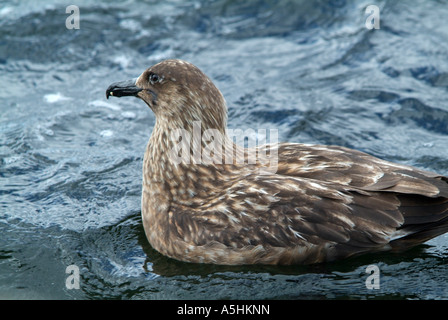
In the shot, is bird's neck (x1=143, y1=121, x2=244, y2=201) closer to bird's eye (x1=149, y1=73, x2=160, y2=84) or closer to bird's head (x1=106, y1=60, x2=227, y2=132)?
bird's head (x1=106, y1=60, x2=227, y2=132)

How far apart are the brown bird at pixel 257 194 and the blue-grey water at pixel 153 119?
0.24 m

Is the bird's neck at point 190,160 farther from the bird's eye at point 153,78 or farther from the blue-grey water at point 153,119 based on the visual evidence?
the blue-grey water at point 153,119

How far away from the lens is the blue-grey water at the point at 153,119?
5.80m

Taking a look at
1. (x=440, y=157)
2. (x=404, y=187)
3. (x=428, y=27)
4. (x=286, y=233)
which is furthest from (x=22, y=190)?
(x=428, y=27)

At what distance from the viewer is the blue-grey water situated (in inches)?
228

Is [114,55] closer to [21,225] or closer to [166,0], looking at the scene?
[166,0]

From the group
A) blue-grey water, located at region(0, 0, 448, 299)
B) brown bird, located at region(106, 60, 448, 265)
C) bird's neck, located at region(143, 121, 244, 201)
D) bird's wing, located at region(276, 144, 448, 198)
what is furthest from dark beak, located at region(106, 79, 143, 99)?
bird's wing, located at region(276, 144, 448, 198)

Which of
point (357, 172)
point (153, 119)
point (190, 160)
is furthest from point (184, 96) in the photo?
point (153, 119)

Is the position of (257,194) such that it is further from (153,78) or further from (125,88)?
(125,88)

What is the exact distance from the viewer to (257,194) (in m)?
5.77

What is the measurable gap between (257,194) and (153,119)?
3.38 metres

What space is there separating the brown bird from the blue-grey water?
0.79 ft
